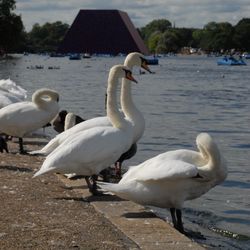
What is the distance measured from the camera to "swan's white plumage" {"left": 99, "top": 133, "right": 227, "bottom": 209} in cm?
725

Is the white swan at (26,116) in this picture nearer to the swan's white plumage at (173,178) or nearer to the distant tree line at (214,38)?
the swan's white plumage at (173,178)

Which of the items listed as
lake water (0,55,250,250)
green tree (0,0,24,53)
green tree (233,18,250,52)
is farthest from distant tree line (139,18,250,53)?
lake water (0,55,250,250)

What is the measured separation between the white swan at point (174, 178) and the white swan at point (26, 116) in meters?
4.66

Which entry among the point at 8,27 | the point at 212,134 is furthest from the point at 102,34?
the point at 212,134

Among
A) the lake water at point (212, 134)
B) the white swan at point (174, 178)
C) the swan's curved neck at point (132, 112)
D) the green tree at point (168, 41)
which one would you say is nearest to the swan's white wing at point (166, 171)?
the white swan at point (174, 178)

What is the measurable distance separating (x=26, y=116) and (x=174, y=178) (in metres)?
5.30

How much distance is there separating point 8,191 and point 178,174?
215 centimetres

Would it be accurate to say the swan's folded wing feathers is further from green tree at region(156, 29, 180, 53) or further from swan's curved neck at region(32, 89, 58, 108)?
green tree at region(156, 29, 180, 53)

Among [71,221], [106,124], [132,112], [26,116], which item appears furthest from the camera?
[26,116]

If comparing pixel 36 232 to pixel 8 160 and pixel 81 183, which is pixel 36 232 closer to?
pixel 81 183

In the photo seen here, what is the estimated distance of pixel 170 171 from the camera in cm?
721

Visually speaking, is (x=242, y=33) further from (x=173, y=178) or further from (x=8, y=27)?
(x=173, y=178)

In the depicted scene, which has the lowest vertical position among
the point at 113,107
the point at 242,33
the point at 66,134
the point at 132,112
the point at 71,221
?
the point at 242,33

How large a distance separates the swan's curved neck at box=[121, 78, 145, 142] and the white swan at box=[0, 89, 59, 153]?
6.42ft
